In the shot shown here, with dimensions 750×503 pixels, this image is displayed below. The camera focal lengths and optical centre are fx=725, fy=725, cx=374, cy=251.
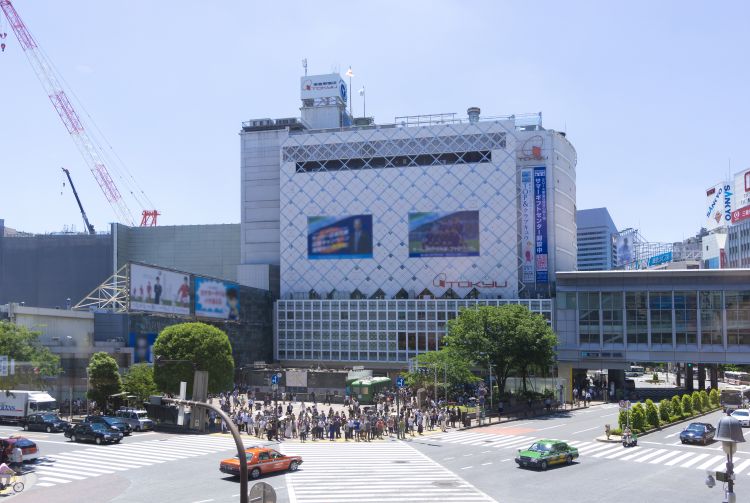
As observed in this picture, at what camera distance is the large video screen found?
10744 cm

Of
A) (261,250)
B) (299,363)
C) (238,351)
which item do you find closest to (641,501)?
(238,351)

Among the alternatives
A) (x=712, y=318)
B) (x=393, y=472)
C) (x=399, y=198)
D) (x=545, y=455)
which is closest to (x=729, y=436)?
(x=545, y=455)

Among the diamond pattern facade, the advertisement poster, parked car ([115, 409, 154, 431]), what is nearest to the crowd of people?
parked car ([115, 409, 154, 431])

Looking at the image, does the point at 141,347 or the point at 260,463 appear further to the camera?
the point at 141,347

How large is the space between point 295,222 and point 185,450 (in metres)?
66.6

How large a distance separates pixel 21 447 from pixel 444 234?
2841 inches

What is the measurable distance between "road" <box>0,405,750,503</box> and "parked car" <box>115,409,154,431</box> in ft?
7.14

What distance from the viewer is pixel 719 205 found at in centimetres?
17012

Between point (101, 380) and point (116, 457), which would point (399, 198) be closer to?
point (101, 380)

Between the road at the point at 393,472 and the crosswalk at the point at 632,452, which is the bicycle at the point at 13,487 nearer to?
the road at the point at 393,472

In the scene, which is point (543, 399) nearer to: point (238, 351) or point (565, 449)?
point (565, 449)

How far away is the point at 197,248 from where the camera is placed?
412 feet

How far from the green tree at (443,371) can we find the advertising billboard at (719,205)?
119m

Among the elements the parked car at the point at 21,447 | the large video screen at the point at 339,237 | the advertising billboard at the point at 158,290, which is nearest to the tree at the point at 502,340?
the advertising billboard at the point at 158,290
